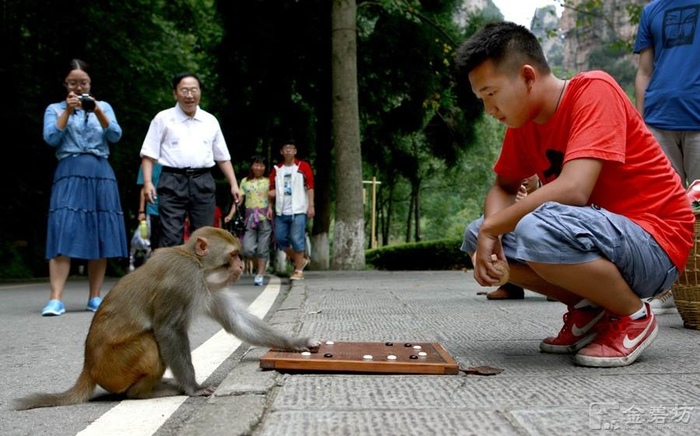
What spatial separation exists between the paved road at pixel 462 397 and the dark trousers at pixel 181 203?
6.70ft

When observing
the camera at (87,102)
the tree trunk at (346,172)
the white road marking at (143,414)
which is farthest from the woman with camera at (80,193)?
the tree trunk at (346,172)

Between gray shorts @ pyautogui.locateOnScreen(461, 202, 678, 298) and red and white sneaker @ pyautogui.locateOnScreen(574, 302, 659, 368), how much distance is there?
0.64ft

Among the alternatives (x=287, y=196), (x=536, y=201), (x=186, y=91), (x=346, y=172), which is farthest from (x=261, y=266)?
(x=536, y=201)

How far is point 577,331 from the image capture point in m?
3.82

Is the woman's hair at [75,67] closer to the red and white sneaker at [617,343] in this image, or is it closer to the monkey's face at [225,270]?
the monkey's face at [225,270]

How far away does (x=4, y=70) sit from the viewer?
603 inches

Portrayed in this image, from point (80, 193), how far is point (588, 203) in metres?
5.10

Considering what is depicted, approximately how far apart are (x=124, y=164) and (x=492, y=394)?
622 inches

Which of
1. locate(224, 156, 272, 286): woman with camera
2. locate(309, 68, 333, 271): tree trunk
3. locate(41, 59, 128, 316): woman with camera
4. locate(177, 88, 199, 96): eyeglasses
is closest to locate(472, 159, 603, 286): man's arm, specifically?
locate(177, 88, 199, 96): eyeglasses

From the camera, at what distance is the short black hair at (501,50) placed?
341cm

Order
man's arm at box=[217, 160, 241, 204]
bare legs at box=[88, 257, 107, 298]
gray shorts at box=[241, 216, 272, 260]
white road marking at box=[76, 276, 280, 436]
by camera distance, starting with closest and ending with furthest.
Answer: white road marking at box=[76, 276, 280, 436] < man's arm at box=[217, 160, 241, 204] < bare legs at box=[88, 257, 107, 298] < gray shorts at box=[241, 216, 272, 260]

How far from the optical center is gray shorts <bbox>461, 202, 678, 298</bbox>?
325cm

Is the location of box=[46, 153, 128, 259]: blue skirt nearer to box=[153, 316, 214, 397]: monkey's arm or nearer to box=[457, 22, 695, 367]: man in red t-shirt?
box=[153, 316, 214, 397]: monkey's arm

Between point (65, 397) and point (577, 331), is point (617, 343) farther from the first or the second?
point (65, 397)
